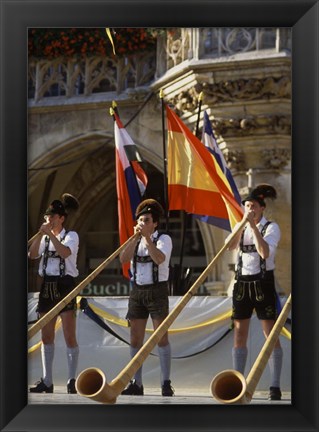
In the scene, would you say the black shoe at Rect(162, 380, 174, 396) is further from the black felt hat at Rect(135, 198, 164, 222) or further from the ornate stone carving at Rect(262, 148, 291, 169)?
the ornate stone carving at Rect(262, 148, 291, 169)

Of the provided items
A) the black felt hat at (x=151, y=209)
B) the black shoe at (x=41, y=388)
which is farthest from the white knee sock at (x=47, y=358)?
the black felt hat at (x=151, y=209)

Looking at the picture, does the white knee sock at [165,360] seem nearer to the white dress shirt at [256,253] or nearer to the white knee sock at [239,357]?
the white knee sock at [239,357]

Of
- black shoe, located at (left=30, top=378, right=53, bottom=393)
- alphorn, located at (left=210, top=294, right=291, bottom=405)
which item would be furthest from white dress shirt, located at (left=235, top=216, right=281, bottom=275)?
black shoe, located at (left=30, top=378, right=53, bottom=393)

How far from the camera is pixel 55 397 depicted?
26.2 feet

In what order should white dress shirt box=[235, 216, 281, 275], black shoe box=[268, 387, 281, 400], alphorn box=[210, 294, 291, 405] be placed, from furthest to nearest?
white dress shirt box=[235, 216, 281, 275]
black shoe box=[268, 387, 281, 400]
alphorn box=[210, 294, 291, 405]

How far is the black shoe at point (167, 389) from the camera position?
8359mm

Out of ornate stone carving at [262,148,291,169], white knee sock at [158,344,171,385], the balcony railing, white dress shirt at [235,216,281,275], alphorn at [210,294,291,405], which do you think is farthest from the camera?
the balcony railing

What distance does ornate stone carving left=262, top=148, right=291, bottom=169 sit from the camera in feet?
37.2

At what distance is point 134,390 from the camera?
829cm

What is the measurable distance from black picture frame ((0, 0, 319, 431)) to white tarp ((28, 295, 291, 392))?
1.24 m

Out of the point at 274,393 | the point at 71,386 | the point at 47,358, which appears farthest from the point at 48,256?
the point at 274,393

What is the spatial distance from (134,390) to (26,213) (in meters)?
1.42

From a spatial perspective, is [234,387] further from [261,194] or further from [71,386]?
[261,194]

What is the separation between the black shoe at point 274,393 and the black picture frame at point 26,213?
0.47 meters
